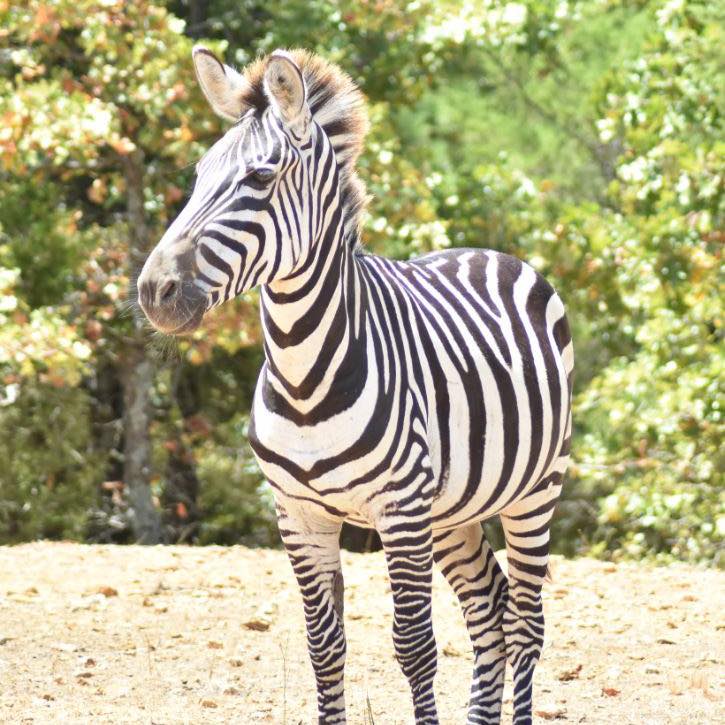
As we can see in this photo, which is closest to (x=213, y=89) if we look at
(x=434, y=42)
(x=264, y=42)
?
(x=434, y=42)

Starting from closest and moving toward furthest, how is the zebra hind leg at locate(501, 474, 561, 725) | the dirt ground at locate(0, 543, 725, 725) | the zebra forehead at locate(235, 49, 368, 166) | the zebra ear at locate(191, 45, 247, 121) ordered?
the zebra ear at locate(191, 45, 247, 121) → the zebra forehead at locate(235, 49, 368, 166) → the zebra hind leg at locate(501, 474, 561, 725) → the dirt ground at locate(0, 543, 725, 725)

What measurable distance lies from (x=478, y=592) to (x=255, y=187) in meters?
1.98

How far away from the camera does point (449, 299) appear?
14.8 feet

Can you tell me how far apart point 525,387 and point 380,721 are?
149 centimetres

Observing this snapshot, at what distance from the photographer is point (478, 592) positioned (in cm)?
480

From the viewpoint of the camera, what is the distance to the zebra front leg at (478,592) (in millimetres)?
4785

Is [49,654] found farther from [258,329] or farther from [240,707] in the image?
[258,329]

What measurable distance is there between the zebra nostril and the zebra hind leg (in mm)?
1878

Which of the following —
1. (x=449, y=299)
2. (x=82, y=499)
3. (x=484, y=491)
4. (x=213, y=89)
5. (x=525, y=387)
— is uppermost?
(x=213, y=89)

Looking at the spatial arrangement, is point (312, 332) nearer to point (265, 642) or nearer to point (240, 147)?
point (240, 147)

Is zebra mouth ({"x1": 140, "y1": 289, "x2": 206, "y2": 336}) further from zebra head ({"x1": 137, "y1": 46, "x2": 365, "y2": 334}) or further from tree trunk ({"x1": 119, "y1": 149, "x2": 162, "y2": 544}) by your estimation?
tree trunk ({"x1": 119, "y1": 149, "x2": 162, "y2": 544})

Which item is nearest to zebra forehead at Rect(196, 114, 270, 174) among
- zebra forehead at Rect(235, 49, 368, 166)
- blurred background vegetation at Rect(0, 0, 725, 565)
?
zebra forehead at Rect(235, 49, 368, 166)

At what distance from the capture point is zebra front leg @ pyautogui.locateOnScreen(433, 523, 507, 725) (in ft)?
15.7

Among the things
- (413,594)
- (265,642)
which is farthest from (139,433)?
(413,594)
